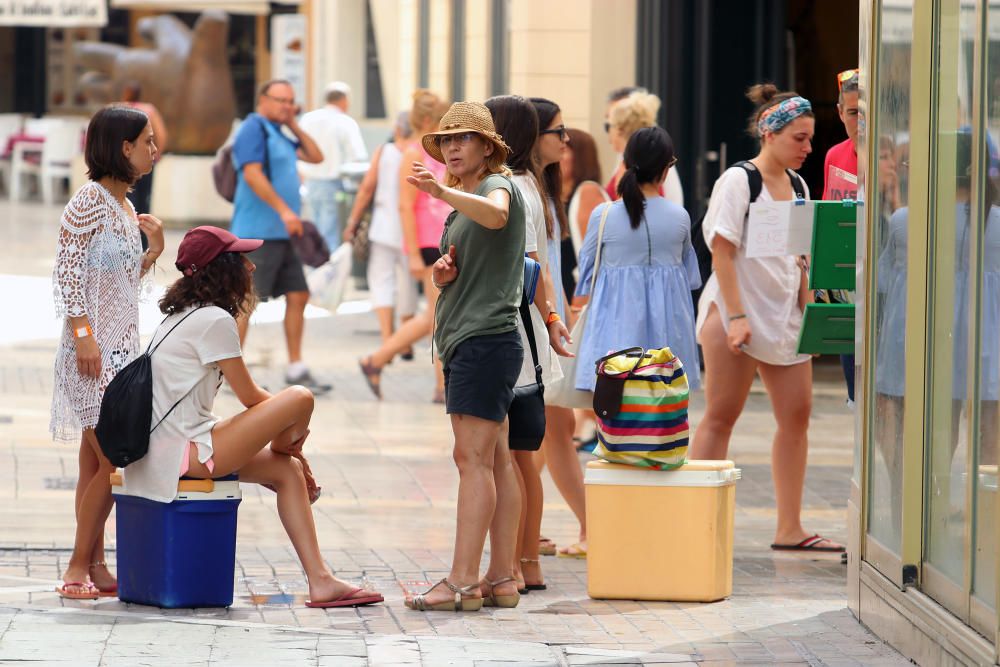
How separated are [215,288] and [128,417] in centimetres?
53

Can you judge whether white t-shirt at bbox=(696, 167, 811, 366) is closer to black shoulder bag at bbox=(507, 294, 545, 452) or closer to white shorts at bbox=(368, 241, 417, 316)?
black shoulder bag at bbox=(507, 294, 545, 452)

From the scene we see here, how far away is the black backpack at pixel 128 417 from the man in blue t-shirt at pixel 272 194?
239 inches

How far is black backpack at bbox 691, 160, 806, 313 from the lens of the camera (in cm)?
827

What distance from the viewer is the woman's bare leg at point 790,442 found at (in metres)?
8.41

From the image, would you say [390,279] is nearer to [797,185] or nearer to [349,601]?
[797,185]

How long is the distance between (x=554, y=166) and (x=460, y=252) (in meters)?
1.29

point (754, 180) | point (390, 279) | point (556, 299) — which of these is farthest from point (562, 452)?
point (390, 279)

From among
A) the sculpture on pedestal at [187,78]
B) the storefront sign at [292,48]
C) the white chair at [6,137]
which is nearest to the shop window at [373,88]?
the storefront sign at [292,48]

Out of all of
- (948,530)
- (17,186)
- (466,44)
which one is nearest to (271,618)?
(948,530)

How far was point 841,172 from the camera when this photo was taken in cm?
820

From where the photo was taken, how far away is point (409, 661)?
603 centimetres

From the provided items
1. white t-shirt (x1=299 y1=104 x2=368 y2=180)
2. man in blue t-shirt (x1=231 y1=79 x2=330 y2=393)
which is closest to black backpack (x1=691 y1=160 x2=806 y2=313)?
man in blue t-shirt (x1=231 y1=79 x2=330 y2=393)

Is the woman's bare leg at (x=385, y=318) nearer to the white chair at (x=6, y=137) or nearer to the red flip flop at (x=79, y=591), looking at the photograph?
the red flip flop at (x=79, y=591)

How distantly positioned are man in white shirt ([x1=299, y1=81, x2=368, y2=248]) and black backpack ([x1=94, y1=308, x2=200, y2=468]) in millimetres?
12450
